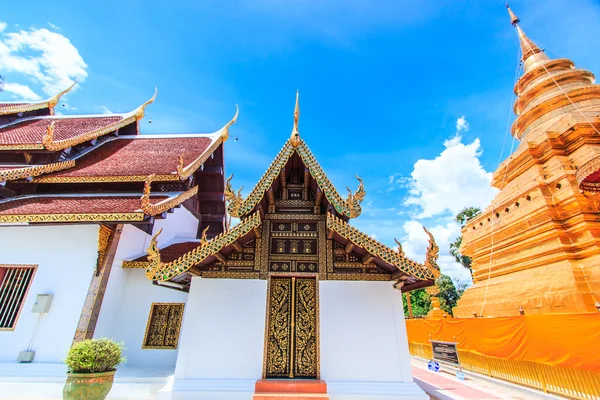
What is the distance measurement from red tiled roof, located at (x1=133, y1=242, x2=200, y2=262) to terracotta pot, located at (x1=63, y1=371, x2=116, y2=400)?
10.3 feet

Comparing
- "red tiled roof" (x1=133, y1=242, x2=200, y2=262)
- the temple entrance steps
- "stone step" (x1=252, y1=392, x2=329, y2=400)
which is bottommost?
"stone step" (x1=252, y1=392, x2=329, y2=400)

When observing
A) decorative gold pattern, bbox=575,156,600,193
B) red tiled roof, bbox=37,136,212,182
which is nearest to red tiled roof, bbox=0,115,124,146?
red tiled roof, bbox=37,136,212,182

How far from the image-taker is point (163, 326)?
714 centimetres

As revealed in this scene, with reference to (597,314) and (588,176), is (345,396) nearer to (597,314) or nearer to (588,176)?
(597,314)

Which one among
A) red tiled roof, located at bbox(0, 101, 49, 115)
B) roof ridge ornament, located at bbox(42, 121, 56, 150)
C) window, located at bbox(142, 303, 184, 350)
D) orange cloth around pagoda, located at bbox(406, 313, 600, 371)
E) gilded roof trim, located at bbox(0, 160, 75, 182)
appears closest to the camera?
orange cloth around pagoda, located at bbox(406, 313, 600, 371)

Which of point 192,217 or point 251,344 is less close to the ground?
point 192,217

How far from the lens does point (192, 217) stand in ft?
34.6

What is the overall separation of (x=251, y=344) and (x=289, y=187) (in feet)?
10.4

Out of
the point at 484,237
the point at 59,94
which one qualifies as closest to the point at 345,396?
the point at 484,237

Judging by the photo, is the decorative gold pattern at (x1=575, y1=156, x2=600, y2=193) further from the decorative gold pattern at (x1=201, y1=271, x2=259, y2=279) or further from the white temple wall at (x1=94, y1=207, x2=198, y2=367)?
the white temple wall at (x1=94, y1=207, x2=198, y2=367)

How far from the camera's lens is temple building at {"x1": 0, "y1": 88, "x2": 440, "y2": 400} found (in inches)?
194

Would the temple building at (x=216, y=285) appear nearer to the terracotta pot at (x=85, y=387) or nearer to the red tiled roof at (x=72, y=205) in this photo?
the red tiled roof at (x=72, y=205)

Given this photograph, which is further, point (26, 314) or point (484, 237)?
point (484, 237)

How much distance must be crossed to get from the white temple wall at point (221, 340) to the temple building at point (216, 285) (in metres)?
0.02
